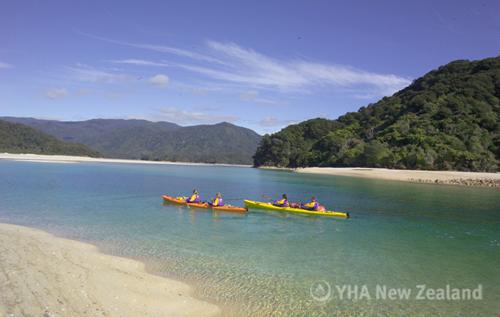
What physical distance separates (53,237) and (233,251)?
7526mm

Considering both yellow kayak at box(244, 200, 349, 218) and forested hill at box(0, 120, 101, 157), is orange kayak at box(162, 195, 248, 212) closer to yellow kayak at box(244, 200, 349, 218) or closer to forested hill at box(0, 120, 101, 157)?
yellow kayak at box(244, 200, 349, 218)

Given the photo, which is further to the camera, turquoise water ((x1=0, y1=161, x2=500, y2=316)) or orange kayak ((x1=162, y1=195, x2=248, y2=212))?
orange kayak ((x1=162, y1=195, x2=248, y2=212))

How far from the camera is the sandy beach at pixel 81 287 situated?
310 inches

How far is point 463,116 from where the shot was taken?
83312 millimetres

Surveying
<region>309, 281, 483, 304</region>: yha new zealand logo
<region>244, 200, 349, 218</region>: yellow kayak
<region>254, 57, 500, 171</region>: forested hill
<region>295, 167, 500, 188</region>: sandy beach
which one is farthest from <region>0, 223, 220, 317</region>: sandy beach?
<region>254, 57, 500, 171</region>: forested hill

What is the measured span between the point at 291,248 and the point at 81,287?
8870 millimetres

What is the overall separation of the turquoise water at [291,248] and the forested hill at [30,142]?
143 metres

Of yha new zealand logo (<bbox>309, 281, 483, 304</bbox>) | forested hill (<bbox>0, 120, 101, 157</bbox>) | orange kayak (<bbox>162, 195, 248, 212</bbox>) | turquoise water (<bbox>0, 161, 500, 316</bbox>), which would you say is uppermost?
forested hill (<bbox>0, 120, 101, 157</bbox>)

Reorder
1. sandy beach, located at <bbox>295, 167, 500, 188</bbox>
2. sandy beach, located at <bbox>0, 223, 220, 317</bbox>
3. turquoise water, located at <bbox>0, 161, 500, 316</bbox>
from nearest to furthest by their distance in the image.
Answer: sandy beach, located at <bbox>0, 223, 220, 317</bbox> < turquoise water, located at <bbox>0, 161, 500, 316</bbox> < sandy beach, located at <bbox>295, 167, 500, 188</bbox>

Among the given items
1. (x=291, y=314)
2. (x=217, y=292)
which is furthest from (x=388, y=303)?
(x=217, y=292)

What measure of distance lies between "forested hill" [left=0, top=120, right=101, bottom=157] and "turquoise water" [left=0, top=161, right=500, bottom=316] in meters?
143

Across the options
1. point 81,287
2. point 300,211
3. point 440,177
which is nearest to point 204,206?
point 300,211

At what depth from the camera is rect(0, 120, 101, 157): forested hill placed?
488ft

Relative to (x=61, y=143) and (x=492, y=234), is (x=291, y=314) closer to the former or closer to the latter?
(x=492, y=234)
